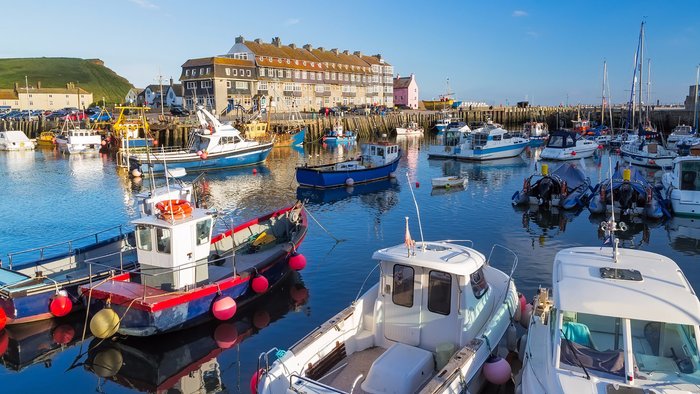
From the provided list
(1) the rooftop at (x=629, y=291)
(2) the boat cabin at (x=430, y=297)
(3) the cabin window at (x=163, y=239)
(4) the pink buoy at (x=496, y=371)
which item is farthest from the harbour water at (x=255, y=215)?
(1) the rooftop at (x=629, y=291)

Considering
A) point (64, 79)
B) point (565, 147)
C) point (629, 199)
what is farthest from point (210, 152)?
point (64, 79)

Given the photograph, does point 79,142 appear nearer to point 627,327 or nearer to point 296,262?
point 296,262

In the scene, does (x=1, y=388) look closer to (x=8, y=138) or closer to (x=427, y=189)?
(x=427, y=189)

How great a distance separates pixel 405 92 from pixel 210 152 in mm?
89953

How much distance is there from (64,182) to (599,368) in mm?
42014

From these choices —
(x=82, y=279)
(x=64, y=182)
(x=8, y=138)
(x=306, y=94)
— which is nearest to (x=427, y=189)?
(x=82, y=279)

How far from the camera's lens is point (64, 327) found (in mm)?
14289

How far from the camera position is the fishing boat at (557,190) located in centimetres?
2846

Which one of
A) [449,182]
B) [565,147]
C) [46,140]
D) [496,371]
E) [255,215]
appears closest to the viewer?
[496,371]

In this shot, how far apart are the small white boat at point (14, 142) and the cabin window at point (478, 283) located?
2737 inches

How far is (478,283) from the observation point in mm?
10242

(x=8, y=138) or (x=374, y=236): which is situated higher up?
(x=8, y=138)

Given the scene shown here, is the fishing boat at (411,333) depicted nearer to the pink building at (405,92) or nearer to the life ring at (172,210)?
the life ring at (172,210)

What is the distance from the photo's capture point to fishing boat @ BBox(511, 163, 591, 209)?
93.4 ft
